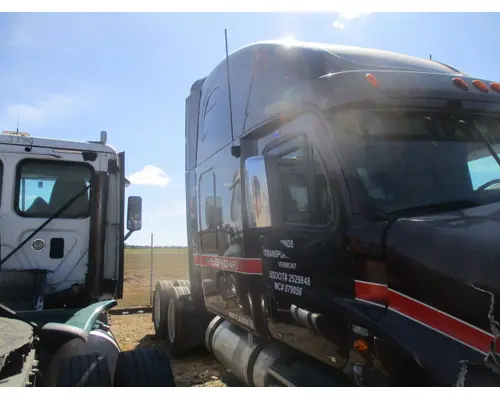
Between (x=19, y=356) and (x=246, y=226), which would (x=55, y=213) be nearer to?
(x=246, y=226)

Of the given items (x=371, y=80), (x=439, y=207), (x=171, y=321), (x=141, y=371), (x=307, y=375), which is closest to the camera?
(x=439, y=207)

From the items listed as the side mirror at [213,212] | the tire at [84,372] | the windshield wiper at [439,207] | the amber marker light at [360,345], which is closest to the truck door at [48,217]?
the side mirror at [213,212]

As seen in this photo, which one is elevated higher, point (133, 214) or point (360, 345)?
point (133, 214)

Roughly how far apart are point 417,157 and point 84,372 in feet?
9.31

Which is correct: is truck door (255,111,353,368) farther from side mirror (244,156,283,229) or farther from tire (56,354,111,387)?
tire (56,354,111,387)

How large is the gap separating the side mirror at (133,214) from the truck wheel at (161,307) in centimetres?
285

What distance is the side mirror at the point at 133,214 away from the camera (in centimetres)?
579

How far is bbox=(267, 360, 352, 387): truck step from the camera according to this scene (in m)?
3.63

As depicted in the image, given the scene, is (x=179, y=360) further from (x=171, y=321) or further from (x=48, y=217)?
(x=48, y=217)

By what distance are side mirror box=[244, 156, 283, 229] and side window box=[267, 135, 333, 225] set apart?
0.48 feet

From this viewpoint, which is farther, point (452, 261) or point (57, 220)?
point (57, 220)

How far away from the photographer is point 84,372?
3.31 metres

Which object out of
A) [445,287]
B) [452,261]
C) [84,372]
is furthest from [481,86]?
[84,372]

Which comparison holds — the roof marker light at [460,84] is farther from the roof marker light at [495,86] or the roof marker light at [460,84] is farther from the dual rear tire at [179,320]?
the dual rear tire at [179,320]
